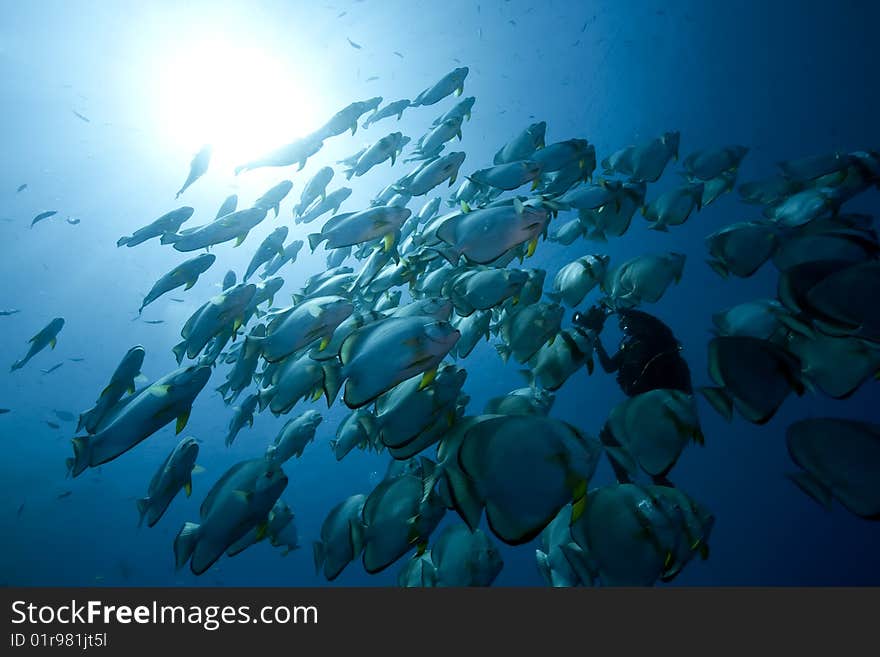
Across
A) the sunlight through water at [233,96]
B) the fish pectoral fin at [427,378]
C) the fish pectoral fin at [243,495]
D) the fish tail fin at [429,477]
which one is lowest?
the fish tail fin at [429,477]

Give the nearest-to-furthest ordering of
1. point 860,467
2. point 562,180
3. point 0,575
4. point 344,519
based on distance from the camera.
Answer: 1. point 860,467
2. point 344,519
3. point 562,180
4. point 0,575

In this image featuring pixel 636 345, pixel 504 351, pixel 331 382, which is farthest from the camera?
pixel 636 345

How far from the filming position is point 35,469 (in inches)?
1097

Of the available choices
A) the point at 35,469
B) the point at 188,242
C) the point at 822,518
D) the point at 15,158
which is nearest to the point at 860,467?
the point at 188,242

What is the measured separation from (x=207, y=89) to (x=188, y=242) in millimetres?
13266

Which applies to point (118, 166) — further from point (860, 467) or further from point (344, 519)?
point (860, 467)

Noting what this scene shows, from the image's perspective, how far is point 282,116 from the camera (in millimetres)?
14906

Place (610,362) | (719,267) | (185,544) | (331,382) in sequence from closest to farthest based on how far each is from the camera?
(331,382) < (185,544) < (719,267) < (610,362)

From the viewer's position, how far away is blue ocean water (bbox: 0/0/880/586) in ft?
45.5

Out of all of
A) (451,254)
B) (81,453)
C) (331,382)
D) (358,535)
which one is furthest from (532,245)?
(81,453)

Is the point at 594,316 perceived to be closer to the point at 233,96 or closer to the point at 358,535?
the point at 358,535

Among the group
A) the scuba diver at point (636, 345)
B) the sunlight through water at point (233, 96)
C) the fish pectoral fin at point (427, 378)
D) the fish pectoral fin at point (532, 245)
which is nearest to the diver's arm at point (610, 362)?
the scuba diver at point (636, 345)

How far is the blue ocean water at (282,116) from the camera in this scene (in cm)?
1388

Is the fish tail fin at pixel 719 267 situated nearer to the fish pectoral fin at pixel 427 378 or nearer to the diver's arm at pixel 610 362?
the diver's arm at pixel 610 362
